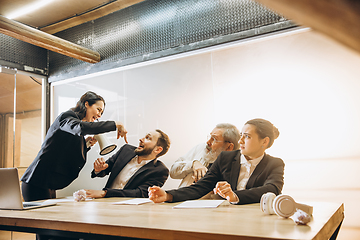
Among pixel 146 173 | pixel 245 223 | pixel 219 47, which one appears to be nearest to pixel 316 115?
pixel 219 47

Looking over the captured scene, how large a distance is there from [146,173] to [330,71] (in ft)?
7.30

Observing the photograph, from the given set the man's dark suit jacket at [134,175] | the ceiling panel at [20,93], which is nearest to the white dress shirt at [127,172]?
the man's dark suit jacket at [134,175]

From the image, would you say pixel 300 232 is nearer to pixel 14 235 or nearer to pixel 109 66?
pixel 109 66

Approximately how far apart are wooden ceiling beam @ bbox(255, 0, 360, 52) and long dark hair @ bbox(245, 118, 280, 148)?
8.62 feet

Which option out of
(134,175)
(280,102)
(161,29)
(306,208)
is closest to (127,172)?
(134,175)

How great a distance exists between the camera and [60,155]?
385cm

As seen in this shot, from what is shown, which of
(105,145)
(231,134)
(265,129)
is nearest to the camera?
(265,129)

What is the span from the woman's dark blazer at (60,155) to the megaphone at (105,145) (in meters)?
0.25

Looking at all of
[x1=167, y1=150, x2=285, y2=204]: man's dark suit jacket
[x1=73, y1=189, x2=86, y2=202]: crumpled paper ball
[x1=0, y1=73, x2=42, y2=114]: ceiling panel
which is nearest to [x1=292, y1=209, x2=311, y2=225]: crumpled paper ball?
[x1=167, y1=150, x2=285, y2=204]: man's dark suit jacket

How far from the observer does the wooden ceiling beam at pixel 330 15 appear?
337mm

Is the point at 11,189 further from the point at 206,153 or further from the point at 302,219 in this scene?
the point at 302,219

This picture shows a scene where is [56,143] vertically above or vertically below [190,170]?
above

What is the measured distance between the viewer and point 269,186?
2.56 m

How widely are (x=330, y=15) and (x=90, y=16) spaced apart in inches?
179
